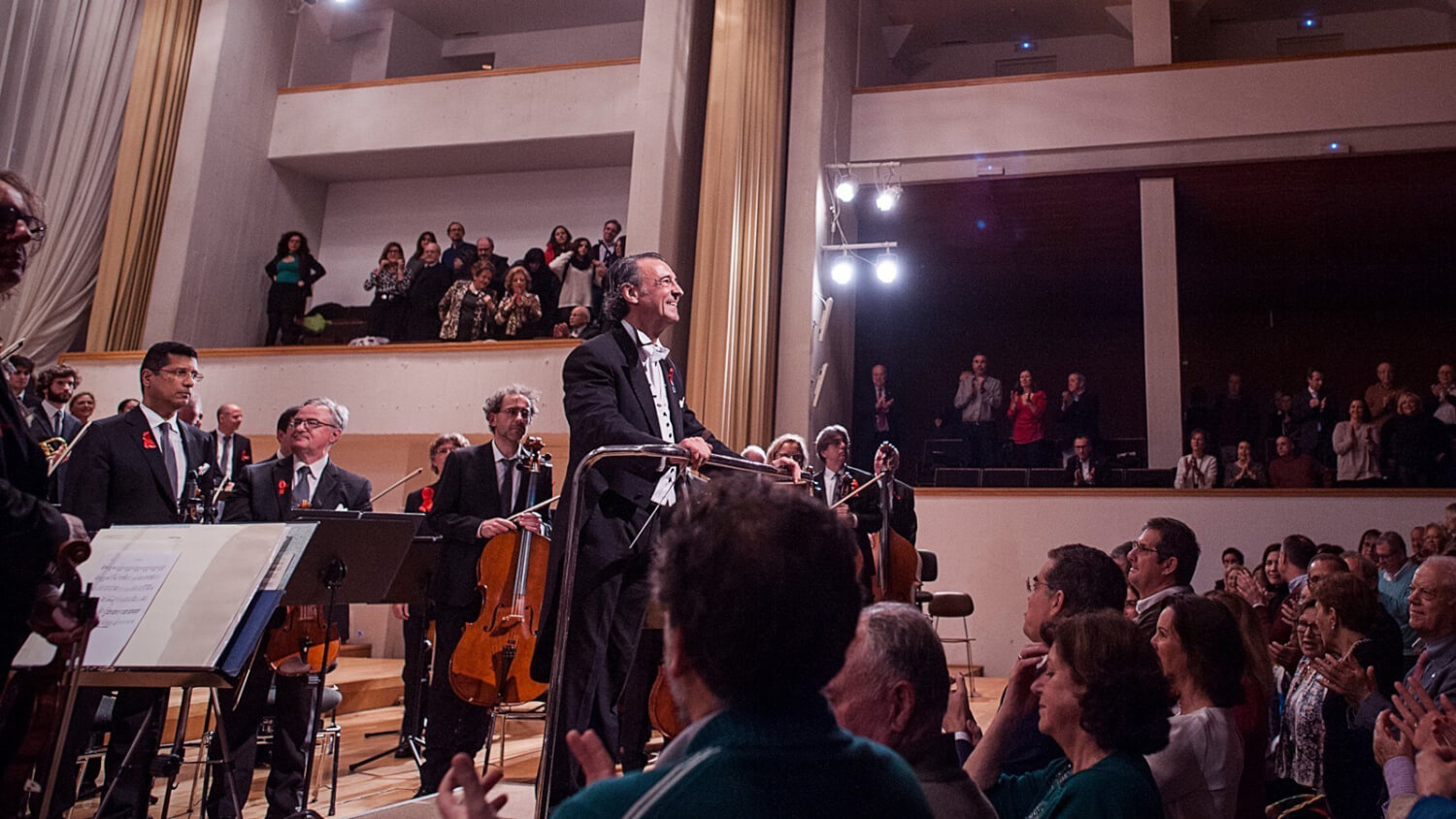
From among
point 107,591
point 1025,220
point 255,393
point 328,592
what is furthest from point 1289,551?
point 255,393

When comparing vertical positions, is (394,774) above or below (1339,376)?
below

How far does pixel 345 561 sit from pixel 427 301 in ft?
24.7

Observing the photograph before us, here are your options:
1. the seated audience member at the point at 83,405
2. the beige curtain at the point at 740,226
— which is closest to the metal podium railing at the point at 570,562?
the beige curtain at the point at 740,226

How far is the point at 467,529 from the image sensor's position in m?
3.87

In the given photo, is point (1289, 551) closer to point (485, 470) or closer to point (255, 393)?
point (485, 470)

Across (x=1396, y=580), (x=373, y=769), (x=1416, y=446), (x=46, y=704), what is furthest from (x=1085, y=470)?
(x=46, y=704)

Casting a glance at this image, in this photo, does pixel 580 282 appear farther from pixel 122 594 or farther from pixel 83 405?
pixel 122 594

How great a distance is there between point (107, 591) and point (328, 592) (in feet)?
2.71

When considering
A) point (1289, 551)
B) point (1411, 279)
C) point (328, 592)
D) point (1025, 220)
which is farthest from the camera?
point (1411, 279)

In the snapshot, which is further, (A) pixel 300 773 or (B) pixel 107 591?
(A) pixel 300 773

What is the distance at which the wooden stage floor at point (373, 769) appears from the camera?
3461mm

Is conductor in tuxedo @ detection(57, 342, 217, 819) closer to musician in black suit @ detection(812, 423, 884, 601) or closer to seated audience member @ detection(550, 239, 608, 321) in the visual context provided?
musician in black suit @ detection(812, 423, 884, 601)

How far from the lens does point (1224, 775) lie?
219 cm

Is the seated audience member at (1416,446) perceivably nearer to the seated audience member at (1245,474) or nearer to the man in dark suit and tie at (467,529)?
the seated audience member at (1245,474)
